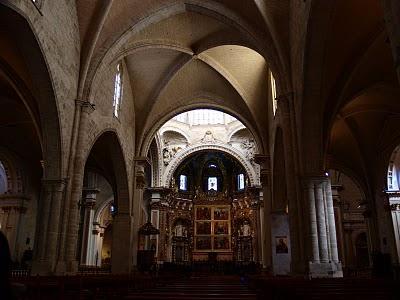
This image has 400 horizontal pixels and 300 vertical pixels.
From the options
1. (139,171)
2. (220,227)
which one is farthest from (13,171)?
(220,227)

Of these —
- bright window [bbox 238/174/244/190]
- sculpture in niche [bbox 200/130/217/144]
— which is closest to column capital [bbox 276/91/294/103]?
sculpture in niche [bbox 200/130/217/144]

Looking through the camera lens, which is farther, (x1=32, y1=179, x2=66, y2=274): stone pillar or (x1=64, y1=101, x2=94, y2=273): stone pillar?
(x1=64, y1=101, x2=94, y2=273): stone pillar

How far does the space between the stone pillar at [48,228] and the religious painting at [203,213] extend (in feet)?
86.9

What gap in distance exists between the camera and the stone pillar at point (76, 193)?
1258cm

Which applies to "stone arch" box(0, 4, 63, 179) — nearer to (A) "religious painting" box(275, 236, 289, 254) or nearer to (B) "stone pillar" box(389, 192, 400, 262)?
(A) "religious painting" box(275, 236, 289, 254)

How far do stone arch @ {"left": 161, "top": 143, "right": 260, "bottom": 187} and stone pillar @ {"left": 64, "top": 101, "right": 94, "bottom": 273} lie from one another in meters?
18.9

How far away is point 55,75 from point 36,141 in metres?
11.2

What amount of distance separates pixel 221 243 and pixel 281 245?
18.4 metres

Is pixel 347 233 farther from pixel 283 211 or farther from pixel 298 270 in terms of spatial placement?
pixel 298 270

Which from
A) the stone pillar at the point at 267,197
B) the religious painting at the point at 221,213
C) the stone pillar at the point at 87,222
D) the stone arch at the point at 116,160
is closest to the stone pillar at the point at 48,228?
the stone arch at the point at 116,160

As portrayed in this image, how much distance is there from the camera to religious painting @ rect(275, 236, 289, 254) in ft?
64.4

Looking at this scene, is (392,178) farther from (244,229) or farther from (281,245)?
(244,229)

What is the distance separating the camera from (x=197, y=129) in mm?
34469

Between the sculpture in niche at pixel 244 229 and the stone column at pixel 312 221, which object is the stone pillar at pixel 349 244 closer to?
the sculpture in niche at pixel 244 229
